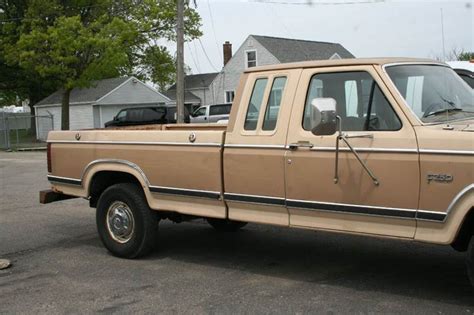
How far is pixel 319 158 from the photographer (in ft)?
17.0

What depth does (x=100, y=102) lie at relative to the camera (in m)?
37.8

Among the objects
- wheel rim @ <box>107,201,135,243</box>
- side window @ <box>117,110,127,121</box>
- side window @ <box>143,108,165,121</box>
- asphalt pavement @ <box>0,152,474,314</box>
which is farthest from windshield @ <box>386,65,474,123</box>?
side window @ <box>117,110,127,121</box>

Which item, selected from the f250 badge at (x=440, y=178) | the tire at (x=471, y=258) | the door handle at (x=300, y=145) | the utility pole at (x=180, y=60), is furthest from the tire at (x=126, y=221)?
the utility pole at (x=180, y=60)

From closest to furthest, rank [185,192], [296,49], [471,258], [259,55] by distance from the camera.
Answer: [471,258] → [185,192] → [259,55] → [296,49]

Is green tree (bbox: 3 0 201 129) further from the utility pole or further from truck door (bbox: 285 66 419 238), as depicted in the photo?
truck door (bbox: 285 66 419 238)

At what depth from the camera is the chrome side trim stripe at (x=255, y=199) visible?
550 cm

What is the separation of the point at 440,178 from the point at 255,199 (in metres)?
1.77

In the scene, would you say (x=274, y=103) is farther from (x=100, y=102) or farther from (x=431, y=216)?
(x=100, y=102)

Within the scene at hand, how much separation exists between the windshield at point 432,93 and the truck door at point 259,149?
99 cm

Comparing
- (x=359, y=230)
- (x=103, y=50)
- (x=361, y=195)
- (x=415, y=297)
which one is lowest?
(x=415, y=297)

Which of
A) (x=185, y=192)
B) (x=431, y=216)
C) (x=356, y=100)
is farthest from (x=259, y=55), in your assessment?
(x=431, y=216)

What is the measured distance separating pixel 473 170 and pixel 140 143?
349 centimetres

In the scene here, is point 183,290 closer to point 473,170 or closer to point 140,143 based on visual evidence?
point 140,143

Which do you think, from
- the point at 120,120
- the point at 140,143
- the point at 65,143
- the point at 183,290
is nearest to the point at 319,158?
the point at 183,290
